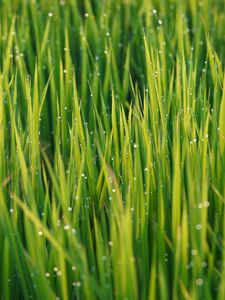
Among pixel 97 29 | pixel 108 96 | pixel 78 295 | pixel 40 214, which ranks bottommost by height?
pixel 78 295

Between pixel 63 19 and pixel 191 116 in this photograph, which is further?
pixel 63 19

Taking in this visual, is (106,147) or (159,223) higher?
(106,147)

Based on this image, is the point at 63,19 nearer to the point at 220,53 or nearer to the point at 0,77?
the point at 220,53

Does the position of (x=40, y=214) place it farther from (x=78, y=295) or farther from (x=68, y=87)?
(x=68, y=87)

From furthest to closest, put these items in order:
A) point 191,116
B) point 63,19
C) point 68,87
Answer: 1. point 63,19
2. point 68,87
3. point 191,116

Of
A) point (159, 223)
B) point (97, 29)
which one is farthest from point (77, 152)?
point (97, 29)

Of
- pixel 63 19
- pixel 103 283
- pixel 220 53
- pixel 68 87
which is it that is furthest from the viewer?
pixel 63 19
